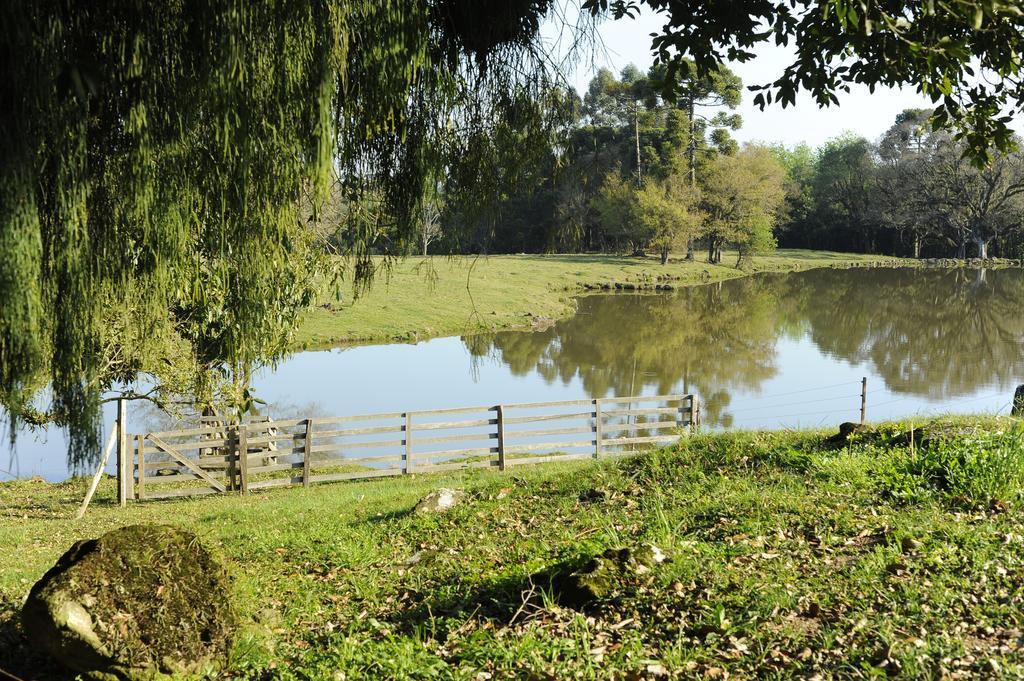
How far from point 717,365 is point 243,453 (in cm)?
1977

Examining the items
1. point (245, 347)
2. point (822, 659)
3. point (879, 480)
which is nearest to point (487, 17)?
point (245, 347)

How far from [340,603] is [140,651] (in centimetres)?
157

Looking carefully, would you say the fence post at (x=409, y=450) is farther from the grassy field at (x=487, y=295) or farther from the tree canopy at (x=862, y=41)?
the tree canopy at (x=862, y=41)

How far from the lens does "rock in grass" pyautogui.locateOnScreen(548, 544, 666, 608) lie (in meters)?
5.53

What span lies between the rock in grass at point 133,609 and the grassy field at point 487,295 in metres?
12.1

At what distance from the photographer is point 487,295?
150 feet

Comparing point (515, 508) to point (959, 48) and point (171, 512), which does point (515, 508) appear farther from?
point (171, 512)

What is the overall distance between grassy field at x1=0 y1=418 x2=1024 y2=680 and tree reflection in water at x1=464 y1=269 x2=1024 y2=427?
13.4 m

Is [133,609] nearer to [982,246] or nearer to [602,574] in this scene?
[602,574]

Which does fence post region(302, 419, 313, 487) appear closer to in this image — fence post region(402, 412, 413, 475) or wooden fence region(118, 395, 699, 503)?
wooden fence region(118, 395, 699, 503)

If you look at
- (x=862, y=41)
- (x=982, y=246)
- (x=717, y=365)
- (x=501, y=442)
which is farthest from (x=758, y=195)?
(x=862, y=41)

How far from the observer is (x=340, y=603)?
6414mm

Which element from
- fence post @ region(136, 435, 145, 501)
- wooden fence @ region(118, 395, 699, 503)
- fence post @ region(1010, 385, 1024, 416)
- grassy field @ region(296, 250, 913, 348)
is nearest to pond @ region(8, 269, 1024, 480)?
grassy field @ region(296, 250, 913, 348)

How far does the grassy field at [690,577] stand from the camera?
488 cm
